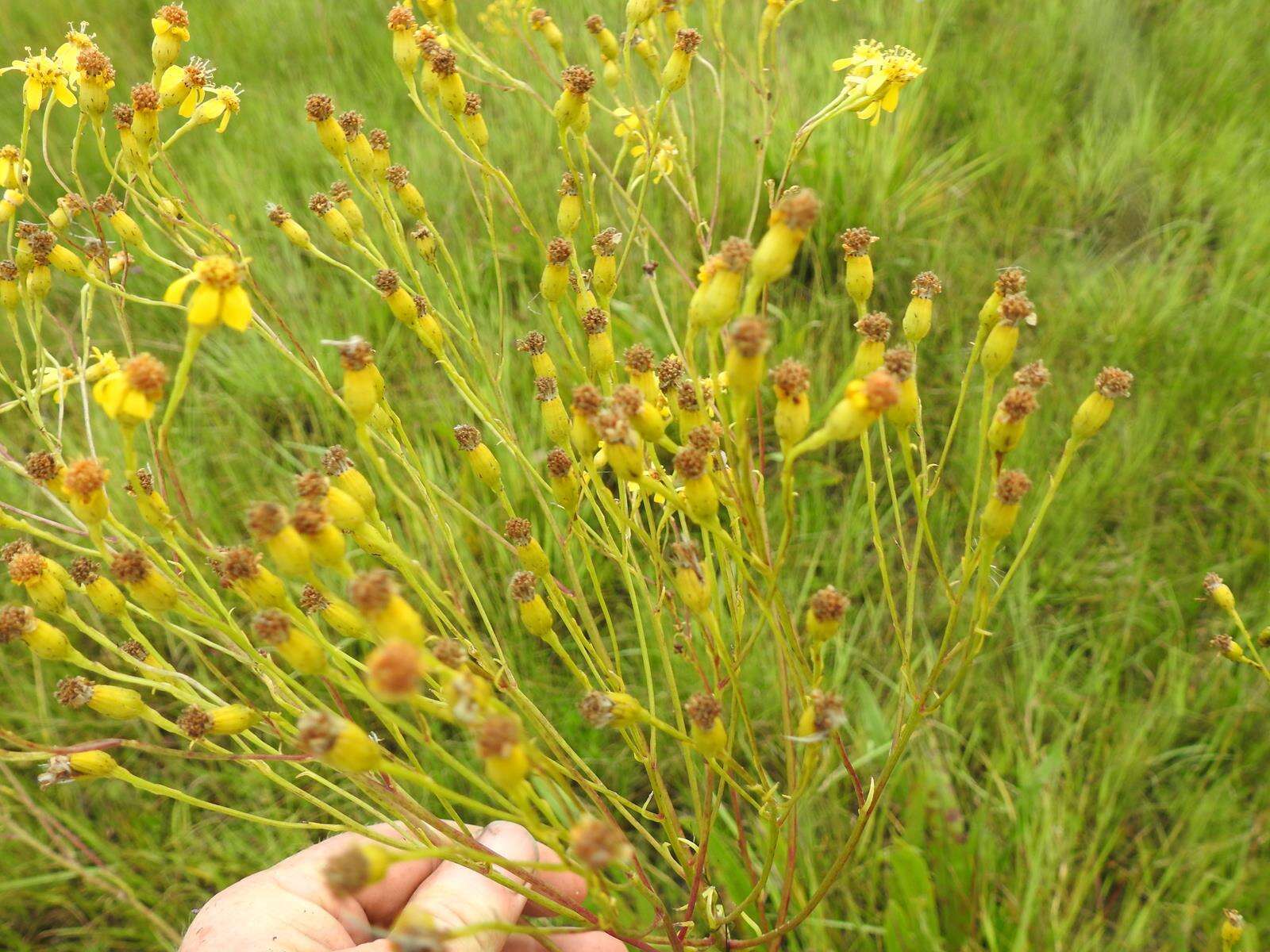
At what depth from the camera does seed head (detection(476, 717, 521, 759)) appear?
783 millimetres

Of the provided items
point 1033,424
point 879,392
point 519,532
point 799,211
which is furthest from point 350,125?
point 1033,424

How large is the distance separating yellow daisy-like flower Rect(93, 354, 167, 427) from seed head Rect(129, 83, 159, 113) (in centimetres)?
57

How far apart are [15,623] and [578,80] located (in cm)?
109

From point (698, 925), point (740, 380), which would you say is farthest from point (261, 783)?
point (740, 380)

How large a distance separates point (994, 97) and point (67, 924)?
3.87 m

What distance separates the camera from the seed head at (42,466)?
107 centimetres

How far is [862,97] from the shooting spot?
1584 millimetres

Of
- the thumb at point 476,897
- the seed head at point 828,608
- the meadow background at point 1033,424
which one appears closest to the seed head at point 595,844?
the seed head at point 828,608

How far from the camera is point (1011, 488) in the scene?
1015 mm

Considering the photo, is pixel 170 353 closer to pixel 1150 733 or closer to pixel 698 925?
pixel 698 925

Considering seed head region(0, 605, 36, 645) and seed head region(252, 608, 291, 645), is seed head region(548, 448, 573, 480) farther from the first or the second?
seed head region(0, 605, 36, 645)

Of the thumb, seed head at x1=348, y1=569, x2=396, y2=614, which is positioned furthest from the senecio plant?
the thumb

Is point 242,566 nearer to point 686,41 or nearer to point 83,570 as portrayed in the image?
point 83,570

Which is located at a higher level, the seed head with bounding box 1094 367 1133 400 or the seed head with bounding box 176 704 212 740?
the seed head with bounding box 1094 367 1133 400
